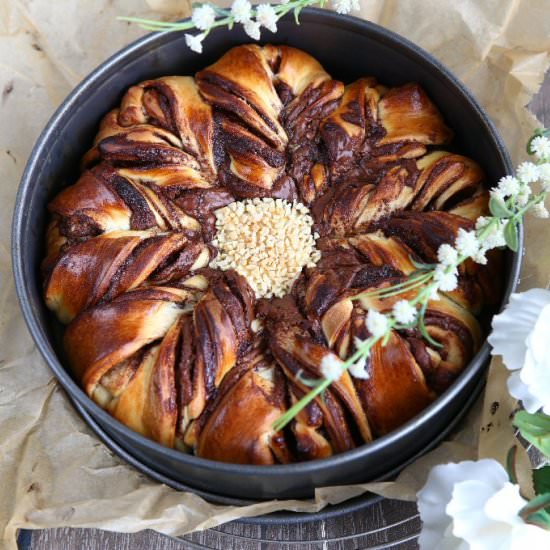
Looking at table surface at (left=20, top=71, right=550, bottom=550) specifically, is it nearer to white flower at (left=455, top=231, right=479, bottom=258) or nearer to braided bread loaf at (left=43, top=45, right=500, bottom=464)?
braided bread loaf at (left=43, top=45, right=500, bottom=464)

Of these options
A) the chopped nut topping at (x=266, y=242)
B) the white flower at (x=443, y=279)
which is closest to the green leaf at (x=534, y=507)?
the white flower at (x=443, y=279)

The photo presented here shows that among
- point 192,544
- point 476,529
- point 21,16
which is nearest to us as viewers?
point 476,529

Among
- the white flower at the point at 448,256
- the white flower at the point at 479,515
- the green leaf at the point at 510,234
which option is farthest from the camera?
the green leaf at the point at 510,234

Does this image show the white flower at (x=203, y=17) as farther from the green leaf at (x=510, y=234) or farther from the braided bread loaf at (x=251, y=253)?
the green leaf at (x=510, y=234)

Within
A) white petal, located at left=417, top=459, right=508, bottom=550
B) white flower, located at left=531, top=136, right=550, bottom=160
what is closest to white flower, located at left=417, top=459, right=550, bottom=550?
white petal, located at left=417, top=459, right=508, bottom=550

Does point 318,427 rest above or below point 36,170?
below

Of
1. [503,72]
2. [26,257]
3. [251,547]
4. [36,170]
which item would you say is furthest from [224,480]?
[503,72]

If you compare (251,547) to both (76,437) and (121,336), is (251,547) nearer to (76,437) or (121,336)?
(76,437)
